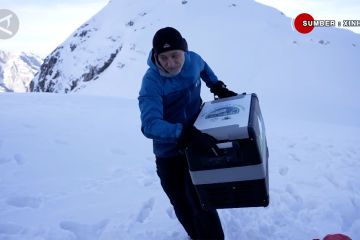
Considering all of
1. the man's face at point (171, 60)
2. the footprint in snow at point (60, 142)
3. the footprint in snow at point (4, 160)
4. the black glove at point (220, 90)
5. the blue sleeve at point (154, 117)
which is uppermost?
the man's face at point (171, 60)

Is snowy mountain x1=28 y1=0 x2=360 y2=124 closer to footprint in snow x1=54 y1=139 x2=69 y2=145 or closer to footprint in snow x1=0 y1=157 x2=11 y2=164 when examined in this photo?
footprint in snow x1=54 y1=139 x2=69 y2=145

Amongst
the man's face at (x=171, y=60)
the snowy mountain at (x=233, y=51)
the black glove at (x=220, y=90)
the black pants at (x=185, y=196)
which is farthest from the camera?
the snowy mountain at (x=233, y=51)

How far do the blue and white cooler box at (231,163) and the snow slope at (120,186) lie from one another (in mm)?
1223

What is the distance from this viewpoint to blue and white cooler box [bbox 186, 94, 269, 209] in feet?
7.23

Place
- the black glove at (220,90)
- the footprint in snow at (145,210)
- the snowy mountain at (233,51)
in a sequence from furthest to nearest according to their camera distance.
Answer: the snowy mountain at (233,51) < the footprint in snow at (145,210) < the black glove at (220,90)

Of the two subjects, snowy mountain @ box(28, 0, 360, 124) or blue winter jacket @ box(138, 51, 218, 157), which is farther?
snowy mountain @ box(28, 0, 360, 124)

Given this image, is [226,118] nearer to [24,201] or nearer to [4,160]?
[24,201]

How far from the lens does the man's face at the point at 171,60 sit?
247cm

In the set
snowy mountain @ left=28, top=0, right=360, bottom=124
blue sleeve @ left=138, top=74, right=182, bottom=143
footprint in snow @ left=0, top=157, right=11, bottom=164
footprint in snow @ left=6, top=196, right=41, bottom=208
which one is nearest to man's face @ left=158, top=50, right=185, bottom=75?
blue sleeve @ left=138, top=74, right=182, bottom=143

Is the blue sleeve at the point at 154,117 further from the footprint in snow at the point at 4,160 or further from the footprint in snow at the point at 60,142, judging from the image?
the footprint in snow at the point at 60,142

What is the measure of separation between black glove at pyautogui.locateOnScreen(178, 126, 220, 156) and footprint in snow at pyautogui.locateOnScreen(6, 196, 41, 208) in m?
2.62

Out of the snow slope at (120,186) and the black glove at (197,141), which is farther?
the snow slope at (120,186)

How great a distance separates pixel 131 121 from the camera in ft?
28.1

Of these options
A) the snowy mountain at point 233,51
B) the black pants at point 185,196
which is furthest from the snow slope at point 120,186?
the snowy mountain at point 233,51
